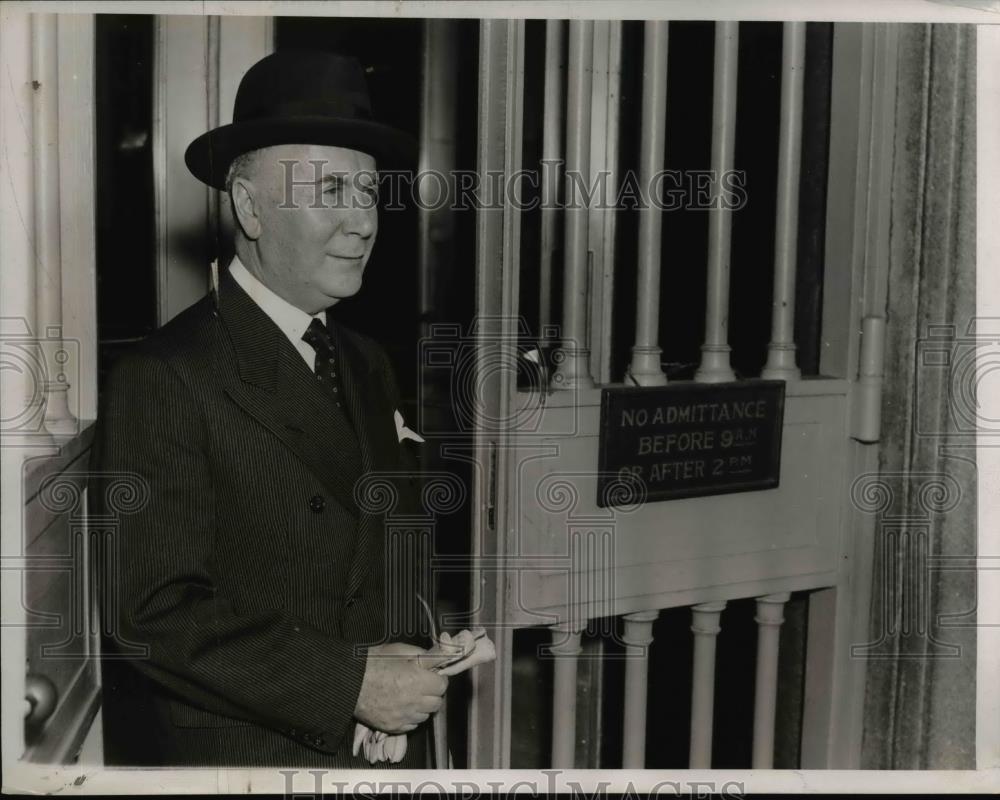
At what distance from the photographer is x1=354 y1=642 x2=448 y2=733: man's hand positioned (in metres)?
1.22

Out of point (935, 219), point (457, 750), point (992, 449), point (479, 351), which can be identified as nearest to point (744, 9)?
point (935, 219)

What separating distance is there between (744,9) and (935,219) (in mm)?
418

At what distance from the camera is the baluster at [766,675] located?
1573 millimetres

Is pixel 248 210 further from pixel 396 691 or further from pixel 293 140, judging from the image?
pixel 396 691

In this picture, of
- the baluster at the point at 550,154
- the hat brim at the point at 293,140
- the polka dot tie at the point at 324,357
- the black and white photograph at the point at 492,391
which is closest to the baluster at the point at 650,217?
the black and white photograph at the point at 492,391

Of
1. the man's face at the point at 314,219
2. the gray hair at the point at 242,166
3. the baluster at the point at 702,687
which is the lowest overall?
the baluster at the point at 702,687

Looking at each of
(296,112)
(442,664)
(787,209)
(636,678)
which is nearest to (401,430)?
(442,664)

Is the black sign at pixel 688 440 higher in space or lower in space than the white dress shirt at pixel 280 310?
lower

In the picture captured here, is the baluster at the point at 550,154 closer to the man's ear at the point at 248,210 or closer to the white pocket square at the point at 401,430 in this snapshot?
the white pocket square at the point at 401,430

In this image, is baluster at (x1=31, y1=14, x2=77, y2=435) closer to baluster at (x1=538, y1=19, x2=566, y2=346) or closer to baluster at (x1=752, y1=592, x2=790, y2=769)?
baluster at (x1=538, y1=19, x2=566, y2=346)

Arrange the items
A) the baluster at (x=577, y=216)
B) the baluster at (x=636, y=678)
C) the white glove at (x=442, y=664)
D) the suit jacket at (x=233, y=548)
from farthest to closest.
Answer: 1. the baluster at (x=636, y=678)
2. the baluster at (x=577, y=216)
3. the white glove at (x=442, y=664)
4. the suit jacket at (x=233, y=548)

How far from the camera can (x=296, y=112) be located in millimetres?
1193

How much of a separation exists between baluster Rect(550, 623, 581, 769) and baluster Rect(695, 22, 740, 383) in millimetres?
412

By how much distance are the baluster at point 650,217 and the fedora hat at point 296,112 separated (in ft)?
1.23
